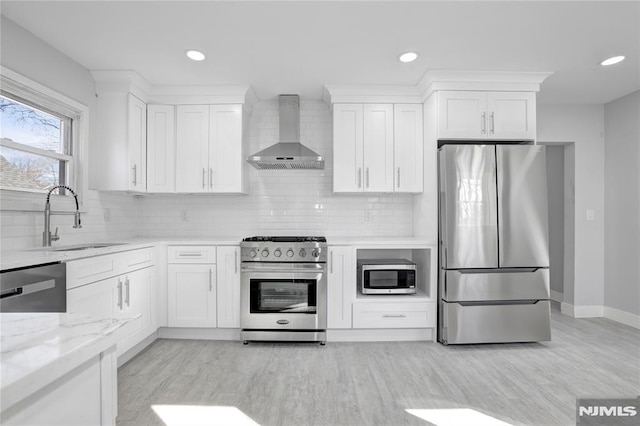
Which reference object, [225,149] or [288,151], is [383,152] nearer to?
[288,151]

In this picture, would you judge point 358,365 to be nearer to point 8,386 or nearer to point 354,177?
point 354,177

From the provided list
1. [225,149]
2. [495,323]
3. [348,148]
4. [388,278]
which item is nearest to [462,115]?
[348,148]

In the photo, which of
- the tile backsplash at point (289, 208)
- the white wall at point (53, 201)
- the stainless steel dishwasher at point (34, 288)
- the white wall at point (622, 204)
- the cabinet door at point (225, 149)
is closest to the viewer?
the stainless steel dishwasher at point (34, 288)

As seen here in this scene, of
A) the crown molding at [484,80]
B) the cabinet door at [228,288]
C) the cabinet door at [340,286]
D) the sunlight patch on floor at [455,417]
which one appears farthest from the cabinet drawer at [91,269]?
the crown molding at [484,80]

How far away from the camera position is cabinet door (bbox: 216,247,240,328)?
132 inches

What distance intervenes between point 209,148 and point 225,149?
170 millimetres

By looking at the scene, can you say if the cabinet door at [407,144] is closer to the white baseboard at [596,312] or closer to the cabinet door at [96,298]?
the white baseboard at [596,312]

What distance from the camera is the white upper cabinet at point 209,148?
3646 millimetres

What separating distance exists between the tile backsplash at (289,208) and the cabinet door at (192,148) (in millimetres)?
415

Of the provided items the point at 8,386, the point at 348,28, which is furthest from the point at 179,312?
the point at 8,386

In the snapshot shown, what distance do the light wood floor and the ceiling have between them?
8.39 ft

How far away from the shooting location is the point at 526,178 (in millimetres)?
3180

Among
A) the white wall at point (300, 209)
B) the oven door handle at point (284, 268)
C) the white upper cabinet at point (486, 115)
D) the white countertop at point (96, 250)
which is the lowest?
the oven door handle at point (284, 268)

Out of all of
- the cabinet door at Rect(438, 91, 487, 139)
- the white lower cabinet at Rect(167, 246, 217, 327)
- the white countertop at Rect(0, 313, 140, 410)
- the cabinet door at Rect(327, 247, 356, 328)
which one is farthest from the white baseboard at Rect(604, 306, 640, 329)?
the white countertop at Rect(0, 313, 140, 410)
